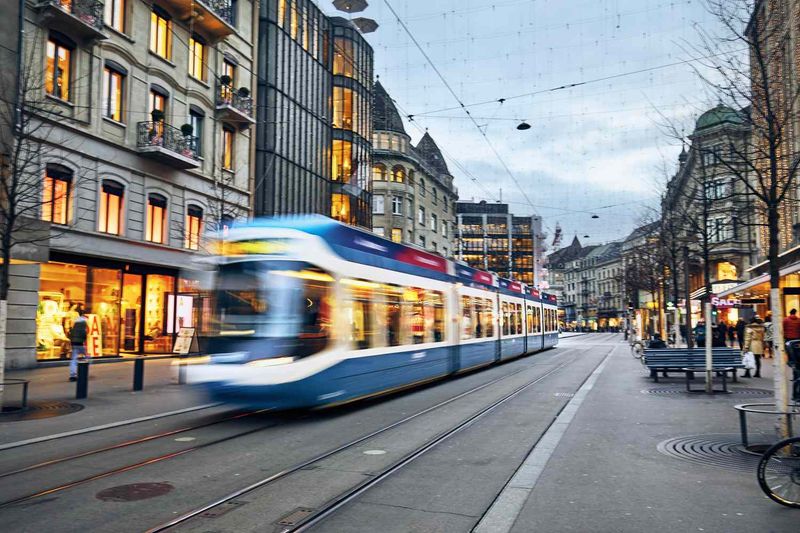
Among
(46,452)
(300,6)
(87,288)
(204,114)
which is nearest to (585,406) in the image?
(46,452)

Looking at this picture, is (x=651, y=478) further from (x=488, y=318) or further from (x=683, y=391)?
(x=488, y=318)

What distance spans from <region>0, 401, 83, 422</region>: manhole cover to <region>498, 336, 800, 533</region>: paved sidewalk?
28.2 feet

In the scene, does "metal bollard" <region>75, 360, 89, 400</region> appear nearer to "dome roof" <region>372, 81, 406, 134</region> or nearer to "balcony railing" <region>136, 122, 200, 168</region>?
"balcony railing" <region>136, 122, 200, 168</region>

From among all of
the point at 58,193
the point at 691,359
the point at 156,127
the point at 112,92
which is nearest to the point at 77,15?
the point at 112,92

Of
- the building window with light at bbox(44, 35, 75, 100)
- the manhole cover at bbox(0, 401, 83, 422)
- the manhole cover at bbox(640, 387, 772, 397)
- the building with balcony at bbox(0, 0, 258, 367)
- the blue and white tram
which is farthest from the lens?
the building window with light at bbox(44, 35, 75, 100)

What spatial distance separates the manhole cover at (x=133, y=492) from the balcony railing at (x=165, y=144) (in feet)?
59.1

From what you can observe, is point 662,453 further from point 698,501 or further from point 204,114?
point 204,114

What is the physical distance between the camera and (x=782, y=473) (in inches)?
219

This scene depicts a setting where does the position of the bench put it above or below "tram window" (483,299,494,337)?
below

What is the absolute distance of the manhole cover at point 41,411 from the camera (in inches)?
415

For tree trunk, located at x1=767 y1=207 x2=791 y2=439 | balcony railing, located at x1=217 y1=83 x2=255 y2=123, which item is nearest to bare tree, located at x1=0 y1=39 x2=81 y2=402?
balcony railing, located at x1=217 y1=83 x2=255 y2=123

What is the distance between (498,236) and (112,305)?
300 feet

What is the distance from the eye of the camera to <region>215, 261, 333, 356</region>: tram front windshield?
9.63m

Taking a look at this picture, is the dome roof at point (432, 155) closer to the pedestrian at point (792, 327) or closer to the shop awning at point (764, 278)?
the shop awning at point (764, 278)
